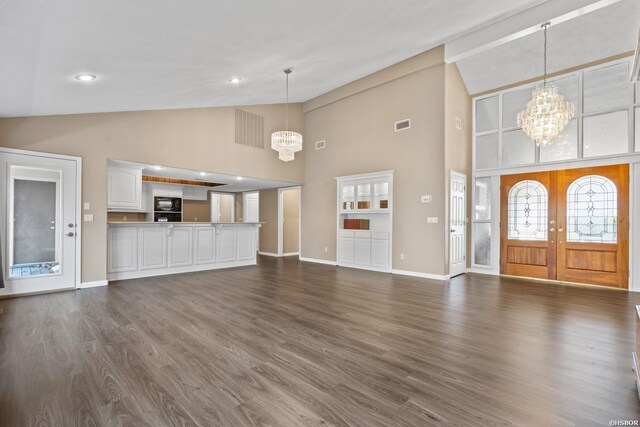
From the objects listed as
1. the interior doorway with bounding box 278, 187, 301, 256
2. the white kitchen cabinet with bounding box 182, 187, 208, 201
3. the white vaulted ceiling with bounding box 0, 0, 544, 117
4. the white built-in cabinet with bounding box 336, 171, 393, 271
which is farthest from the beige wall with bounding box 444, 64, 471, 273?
the white kitchen cabinet with bounding box 182, 187, 208, 201

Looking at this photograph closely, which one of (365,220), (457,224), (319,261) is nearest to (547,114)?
(457,224)

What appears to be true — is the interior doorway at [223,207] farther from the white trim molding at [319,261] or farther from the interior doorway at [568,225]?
the interior doorway at [568,225]

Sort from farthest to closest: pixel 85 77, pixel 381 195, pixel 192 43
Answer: pixel 381 195 → pixel 85 77 → pixel 192 43

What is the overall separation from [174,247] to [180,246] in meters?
0.12

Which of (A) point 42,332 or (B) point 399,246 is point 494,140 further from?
(A) point 42,332

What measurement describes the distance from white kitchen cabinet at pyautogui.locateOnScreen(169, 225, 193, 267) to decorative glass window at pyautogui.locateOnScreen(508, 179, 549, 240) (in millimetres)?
6969

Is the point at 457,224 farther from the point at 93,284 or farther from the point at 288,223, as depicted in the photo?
the point at 93,284

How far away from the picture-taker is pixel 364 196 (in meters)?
7.58

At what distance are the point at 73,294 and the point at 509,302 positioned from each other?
6.61 m

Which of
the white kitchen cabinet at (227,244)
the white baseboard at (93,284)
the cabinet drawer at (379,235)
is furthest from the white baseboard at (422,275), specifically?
the white baseboard at (93,284)

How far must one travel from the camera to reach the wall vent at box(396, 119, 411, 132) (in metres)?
6.71

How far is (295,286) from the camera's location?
5.43 metres

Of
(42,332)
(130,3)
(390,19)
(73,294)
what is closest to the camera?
(130,3)

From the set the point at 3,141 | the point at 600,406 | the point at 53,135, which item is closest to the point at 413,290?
the point at 600,406
